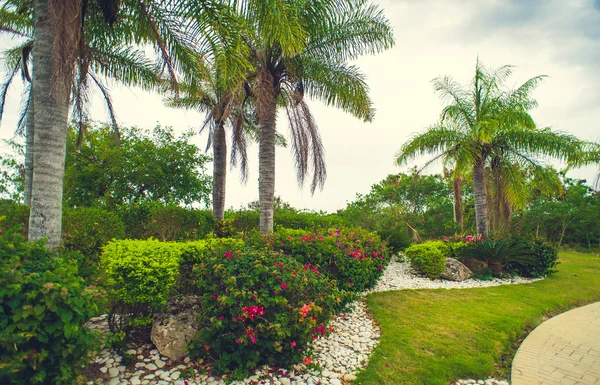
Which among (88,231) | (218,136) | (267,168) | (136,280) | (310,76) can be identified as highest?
(310,76)

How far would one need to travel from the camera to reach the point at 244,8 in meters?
6.29

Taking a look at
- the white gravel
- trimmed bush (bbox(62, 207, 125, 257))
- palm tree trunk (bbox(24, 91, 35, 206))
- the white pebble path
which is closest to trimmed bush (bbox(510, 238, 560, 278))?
the white gravel

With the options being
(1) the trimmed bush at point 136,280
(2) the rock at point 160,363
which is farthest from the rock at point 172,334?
(1) the trimmed bush at point 136,280

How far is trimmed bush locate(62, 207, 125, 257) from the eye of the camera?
22.6 ft

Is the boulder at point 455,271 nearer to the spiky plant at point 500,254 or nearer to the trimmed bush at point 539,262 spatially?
the spiky plant at point 500,254

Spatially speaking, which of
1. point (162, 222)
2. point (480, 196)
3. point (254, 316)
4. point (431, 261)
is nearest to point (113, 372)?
point (254, 316)

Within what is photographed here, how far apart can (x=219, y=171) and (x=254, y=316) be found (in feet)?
32.2

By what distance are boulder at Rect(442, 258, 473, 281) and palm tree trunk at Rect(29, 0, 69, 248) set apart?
962 cm

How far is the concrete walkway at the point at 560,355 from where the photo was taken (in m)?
3.83

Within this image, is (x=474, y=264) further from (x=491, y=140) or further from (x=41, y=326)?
A: (x=41, y=326)

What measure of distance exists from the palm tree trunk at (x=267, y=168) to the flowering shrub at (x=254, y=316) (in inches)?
183

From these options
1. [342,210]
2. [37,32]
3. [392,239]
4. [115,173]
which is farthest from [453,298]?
[342,210]

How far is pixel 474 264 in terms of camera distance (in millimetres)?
10625

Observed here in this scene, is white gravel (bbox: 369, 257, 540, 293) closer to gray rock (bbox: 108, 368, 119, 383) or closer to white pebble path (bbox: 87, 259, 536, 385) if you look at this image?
white pebble path (bbox: 87, 259, 536, 385)
